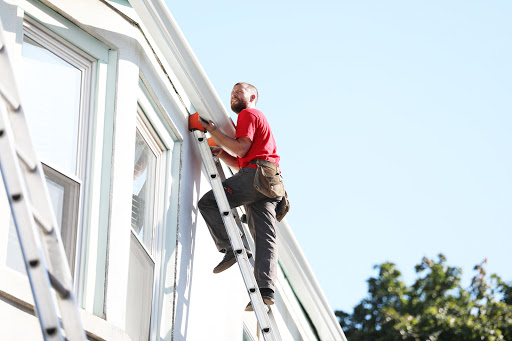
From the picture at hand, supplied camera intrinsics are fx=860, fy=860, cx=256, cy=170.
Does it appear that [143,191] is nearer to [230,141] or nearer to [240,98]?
[230,141]

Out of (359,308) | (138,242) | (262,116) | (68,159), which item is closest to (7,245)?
(68,159)

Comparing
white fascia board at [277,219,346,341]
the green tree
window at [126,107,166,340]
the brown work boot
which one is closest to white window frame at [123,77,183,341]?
window at [126,107,166,340]

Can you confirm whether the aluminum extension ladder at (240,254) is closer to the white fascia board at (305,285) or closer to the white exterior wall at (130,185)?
the white exterior wall at (130,185)

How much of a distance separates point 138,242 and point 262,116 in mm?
1539

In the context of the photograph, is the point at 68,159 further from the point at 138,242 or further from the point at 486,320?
the point at 486,320

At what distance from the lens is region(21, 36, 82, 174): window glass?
5.16m

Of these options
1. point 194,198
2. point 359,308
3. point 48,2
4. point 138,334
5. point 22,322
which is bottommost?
point 22,322

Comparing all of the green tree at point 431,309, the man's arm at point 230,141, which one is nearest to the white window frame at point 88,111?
the man's arm at point 230,141

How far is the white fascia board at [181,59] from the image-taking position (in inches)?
237

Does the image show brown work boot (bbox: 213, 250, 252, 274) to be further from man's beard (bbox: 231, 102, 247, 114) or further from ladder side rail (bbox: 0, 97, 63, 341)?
ladder side rail (bbox: 0, 97, 63, 341)

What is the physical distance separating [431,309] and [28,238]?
91.4ft

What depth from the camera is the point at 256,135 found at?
21.8 feet

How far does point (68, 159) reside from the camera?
210 inches

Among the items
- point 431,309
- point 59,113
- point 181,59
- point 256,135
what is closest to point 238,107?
point 256,135
